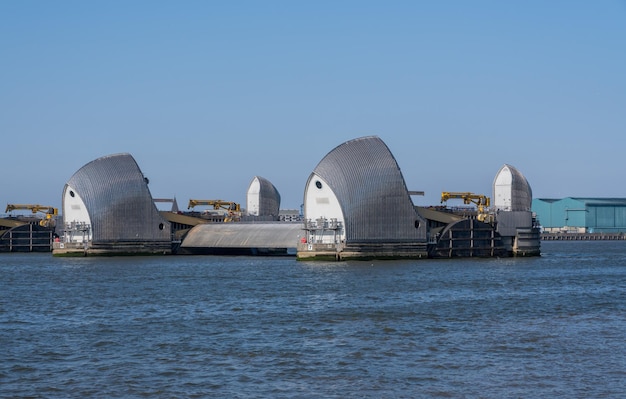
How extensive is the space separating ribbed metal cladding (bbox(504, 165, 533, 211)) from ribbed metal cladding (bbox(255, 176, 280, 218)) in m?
38.5

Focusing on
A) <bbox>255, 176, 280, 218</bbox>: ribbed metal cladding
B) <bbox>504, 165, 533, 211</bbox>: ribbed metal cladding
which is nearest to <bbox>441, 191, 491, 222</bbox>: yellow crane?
<bbox>504, 165, 533, 211</bbox>: ribbed metal cladding

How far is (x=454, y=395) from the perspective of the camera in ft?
82.8

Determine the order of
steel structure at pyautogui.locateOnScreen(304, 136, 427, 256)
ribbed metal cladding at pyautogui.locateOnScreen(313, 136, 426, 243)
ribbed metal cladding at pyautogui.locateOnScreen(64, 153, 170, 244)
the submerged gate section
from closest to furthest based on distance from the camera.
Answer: steel structure at pyautogui.locateOnScreen(304, 136, 427, 256), ribbed metal cladding at pyautogui.locateOnScreen(313, 136, 426, 243), the submerged gate section, ribbed metal cladding at pyautogui.locateOnScreen(64, 153, 170, 244)

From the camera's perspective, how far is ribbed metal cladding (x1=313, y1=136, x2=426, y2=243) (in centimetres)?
9181

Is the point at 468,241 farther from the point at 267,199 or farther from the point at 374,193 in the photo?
the point at 267,199

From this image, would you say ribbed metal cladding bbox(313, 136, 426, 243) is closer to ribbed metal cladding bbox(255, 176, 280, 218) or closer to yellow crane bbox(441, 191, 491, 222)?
yellow crane bbox(441, 191, 491, 222)

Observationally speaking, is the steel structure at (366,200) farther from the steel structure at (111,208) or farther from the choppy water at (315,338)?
the choppy water at (315,338)

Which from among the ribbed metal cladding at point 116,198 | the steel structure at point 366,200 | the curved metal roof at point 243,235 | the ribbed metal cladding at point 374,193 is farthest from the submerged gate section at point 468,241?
the ribbed metal cladding at point 116,198

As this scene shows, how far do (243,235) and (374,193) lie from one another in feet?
74.4

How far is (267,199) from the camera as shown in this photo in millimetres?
137625

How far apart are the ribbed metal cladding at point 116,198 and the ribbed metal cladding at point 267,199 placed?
87.9 feet

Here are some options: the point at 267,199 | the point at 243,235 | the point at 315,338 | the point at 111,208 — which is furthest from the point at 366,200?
the point at 315,338

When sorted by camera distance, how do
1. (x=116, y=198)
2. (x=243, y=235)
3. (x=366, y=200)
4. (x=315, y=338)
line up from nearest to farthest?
(x=315, y=338) < (x=366, y=200) < (x=116, y=198) < (x=243, y=235)

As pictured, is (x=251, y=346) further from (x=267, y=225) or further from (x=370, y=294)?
(x=267, y=225)
